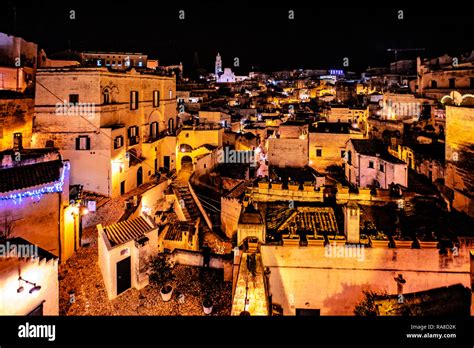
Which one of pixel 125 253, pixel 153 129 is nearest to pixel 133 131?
pixel 153 129

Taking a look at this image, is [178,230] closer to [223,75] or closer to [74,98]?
[74,98]

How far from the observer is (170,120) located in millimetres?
24781

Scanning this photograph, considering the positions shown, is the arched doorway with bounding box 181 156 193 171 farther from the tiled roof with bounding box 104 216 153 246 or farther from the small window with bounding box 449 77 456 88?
the small window with bounding box 449 77 456 88

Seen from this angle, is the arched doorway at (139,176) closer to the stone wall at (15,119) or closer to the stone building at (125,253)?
the stone wall at (15,119)

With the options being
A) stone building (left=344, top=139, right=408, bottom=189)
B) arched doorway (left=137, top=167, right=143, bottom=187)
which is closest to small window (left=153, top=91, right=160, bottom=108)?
arched doorway (left=137, top=167, right=143, bottom=187)

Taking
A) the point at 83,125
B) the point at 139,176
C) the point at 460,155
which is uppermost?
the point at 83,125

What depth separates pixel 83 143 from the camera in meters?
16.6

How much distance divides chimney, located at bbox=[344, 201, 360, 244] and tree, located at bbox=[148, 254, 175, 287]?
5161 millimetres

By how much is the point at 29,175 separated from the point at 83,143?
6801 millimetres

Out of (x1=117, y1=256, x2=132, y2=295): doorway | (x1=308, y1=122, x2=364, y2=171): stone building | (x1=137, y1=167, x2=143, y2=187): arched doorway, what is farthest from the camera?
(x1=308, y1=122, x2=364, y2=171): stone building

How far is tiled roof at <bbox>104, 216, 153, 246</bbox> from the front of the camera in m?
9.84

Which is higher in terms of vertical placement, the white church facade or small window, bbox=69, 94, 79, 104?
the white church facade

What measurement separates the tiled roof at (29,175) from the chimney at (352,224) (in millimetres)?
8384

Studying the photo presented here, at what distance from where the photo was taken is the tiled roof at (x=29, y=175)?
9.45m
